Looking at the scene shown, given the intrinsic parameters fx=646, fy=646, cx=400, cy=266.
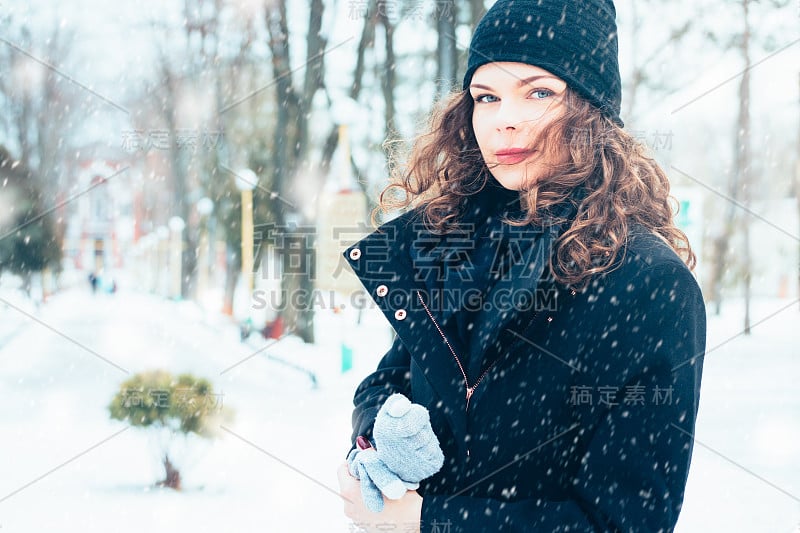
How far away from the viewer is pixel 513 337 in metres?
1.42

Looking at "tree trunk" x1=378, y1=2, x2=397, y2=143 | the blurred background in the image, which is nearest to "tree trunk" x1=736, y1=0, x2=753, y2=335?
the blurred background

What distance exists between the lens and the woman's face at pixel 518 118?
153 cm

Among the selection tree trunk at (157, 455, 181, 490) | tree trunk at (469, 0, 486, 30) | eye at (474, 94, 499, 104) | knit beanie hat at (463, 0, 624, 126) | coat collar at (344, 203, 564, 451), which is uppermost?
tree trunk at (469, 0, 486, 30)

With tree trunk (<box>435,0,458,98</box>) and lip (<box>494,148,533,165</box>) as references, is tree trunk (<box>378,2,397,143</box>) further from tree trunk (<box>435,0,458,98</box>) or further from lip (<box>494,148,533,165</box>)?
lip (<box>494,148,533,165</box>)

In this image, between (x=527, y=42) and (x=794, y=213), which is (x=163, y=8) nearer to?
(x=527, y=42)

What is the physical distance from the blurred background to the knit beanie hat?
3143 mm

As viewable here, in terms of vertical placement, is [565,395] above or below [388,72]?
below

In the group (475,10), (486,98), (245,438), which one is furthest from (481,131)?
(245,438)

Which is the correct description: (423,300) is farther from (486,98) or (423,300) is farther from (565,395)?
(486,98)

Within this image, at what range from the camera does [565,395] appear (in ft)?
4.57

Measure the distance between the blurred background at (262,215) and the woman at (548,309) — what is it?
3241 millimetres

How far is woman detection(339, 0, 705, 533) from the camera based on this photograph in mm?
1206

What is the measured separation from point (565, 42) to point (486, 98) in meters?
0.23

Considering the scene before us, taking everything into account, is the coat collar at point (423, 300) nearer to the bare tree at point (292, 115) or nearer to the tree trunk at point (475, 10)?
the tree trunk at point (475, 10)
